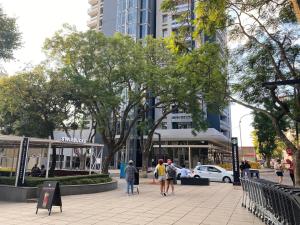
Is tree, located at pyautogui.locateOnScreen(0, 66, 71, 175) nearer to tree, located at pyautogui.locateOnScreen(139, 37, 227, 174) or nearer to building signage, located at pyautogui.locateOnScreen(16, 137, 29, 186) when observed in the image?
tree, located at pyautogui.locateOnScreen(139, 37, 227, 174)

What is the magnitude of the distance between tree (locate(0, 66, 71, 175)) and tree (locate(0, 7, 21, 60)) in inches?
136

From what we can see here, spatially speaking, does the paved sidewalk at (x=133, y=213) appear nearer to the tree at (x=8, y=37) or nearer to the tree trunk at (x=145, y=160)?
the tree at (x=8, y=37)

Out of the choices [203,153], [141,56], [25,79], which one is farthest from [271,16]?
[203,153]

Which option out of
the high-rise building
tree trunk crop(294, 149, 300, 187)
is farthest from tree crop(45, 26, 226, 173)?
the high-rise building

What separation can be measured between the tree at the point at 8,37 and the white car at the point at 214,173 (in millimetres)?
17764

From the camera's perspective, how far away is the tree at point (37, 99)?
2422 centimetres

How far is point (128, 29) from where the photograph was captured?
52.1m

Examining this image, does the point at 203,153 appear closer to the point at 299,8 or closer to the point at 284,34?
the point at 284,34

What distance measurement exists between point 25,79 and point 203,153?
29.6 meters

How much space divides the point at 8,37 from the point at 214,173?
19376mm

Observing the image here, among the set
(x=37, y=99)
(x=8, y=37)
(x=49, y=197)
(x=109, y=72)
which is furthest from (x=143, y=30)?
(x=49, y=197)

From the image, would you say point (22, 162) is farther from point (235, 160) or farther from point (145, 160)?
point (145, 160)

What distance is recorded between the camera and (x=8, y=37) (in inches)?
Answer: 806

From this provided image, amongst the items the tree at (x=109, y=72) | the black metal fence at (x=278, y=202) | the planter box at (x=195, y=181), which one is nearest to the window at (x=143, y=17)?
the tree at (x=109, y=72)
